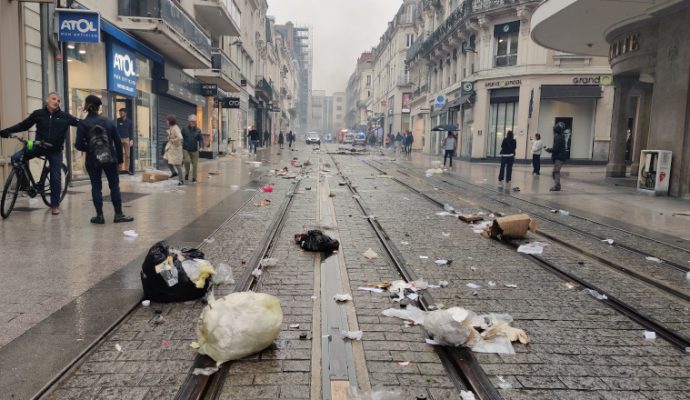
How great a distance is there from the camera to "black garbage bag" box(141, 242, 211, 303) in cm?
460

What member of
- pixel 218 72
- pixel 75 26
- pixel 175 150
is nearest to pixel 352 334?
pixel 75 26

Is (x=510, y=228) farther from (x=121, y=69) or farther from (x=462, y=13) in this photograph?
(x=462, y=13)

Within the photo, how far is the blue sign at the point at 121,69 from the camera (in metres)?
15.8

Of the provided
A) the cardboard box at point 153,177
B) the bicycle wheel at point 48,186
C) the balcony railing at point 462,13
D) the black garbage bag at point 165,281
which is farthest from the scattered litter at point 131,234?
the balcony railing at point 462,13

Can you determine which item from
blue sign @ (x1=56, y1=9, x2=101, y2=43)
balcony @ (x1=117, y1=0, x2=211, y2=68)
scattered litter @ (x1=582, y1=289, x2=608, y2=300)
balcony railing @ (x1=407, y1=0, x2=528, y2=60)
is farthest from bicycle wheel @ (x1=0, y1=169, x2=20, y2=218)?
balcony railing @ (x1=407, y1=0, x2=528, y2=60)

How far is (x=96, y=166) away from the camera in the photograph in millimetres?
8039

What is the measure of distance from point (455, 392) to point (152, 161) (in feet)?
62.7

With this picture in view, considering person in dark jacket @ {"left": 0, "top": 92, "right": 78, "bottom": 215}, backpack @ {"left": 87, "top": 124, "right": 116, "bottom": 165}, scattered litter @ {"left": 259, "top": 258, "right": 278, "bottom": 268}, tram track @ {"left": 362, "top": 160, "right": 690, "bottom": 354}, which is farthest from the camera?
person in dark jacket @ {"left": 0, "top": 92, "right": 78, "bottom": 215}

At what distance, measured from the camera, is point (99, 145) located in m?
7.95

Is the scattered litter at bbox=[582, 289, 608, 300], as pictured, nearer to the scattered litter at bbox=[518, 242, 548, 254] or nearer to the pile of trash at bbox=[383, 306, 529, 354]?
the pile of trash at bbox=[383, 306, 529, 354]

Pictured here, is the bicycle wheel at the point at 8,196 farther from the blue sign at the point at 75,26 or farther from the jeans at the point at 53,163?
the blue sign at the point at 75,26

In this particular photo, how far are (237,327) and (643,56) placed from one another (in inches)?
745

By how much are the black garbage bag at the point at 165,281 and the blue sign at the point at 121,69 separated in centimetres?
→ 1277

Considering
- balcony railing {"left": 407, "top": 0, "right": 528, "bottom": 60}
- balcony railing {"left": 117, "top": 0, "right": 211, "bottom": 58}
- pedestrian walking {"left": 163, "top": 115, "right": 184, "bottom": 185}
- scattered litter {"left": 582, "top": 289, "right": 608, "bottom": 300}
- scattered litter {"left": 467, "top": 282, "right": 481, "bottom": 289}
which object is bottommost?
scattered litter {"left": 467, "top": 282, "right": 481, "bottom": 289}
